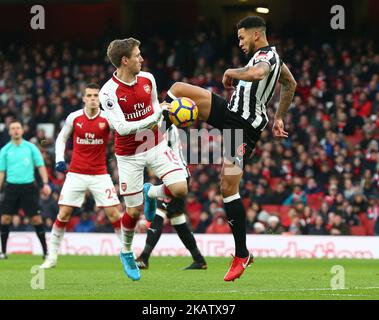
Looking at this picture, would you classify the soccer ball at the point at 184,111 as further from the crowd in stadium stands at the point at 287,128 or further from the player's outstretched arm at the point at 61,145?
the crowd in stadium stands at the point at 287,128

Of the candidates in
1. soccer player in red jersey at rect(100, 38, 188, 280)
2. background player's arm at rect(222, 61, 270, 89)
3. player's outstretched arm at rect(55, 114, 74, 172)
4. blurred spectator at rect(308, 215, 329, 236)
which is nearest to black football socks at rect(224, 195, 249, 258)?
soccer player in red jersey at rect(100, 38, 188, 280)

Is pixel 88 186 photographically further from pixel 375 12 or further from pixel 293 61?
pixel 375 12

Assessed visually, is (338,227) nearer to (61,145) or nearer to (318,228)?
(318,228)

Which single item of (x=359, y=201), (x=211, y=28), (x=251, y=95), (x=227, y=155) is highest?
(x=211, y=28)

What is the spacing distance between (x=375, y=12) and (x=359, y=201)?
8944 millimetres

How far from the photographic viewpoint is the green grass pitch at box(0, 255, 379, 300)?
27.3 feet

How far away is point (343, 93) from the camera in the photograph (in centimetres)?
2219

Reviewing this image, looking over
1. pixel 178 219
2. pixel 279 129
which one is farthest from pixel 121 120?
pixel 178 219

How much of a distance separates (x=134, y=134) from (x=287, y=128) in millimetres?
12102

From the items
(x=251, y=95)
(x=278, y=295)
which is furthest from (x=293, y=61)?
(x=278, y=295)

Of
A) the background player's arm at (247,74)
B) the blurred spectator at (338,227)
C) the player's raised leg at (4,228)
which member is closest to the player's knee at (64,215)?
the player's raised leg at (4,228)

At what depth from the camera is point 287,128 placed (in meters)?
21.9

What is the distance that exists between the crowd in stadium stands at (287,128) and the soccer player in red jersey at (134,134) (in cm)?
591

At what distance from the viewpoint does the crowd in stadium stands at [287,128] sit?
19.2m
